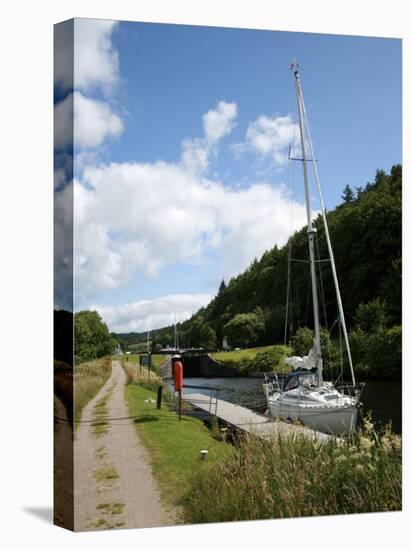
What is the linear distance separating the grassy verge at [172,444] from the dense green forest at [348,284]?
108 cm

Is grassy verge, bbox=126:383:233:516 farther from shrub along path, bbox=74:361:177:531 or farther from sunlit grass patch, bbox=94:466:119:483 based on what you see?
sunlit grass patch, bbox=94:466:119:483

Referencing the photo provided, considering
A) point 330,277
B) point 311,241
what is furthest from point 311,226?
point 330,277

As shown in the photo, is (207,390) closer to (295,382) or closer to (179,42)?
(295,382)

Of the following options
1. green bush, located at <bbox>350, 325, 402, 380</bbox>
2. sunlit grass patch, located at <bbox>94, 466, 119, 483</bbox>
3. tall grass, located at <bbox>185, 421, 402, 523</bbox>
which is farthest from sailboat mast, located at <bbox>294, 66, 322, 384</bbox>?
sunlit grass patch, located at <bbox>94, 466, 119, 483</bbox>

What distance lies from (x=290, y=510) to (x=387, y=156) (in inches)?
192

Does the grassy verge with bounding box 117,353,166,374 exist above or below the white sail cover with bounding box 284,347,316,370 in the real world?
above

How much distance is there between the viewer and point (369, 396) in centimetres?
1123

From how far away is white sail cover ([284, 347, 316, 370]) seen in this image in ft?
37.4

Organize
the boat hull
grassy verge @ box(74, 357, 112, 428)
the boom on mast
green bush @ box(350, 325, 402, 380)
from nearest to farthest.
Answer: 1. grassy verge @ box(74, 357, 112, 428)
2. the boom on mast
3. the boat hull
4. green bush @ box(350, 325, 402, 380)

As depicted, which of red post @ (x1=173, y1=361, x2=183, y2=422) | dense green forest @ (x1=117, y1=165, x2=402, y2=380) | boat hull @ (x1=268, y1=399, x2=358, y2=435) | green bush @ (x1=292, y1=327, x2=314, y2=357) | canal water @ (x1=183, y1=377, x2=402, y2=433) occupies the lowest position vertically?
boat hull @ (x1=268, y1=399, x2=358, y2=435)

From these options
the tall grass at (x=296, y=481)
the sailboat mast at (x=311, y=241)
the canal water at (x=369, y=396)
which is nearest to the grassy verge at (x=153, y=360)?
the canal water at (x=369, y=396)

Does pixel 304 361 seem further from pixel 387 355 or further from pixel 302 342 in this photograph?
pixel 387 355

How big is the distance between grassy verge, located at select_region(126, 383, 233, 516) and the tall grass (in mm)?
133

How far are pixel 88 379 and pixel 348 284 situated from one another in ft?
14.2
